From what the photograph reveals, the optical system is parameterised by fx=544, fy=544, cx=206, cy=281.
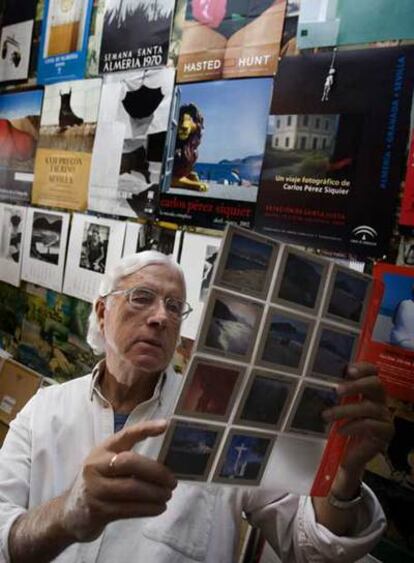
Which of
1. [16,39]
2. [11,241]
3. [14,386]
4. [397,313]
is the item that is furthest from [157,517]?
[16,39]

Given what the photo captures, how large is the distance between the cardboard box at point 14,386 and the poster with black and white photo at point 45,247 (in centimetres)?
36

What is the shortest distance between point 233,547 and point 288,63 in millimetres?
1090

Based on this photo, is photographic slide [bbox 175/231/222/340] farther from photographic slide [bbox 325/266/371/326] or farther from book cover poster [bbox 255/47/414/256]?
photographic slide [bbox 325/266/371/326]

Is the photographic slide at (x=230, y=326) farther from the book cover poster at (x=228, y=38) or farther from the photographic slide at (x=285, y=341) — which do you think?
the book cover poster at (x=228, y=38)

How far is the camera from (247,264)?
0.67m

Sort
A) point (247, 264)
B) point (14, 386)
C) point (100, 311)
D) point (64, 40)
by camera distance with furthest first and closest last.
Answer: point (14, 386), point (64, 40), point (100, 311), point (247, 264)

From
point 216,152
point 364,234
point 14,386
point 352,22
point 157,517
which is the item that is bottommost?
point 14,386

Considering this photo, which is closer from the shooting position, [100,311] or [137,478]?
[137,478]

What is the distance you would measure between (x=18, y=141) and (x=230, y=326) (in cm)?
194

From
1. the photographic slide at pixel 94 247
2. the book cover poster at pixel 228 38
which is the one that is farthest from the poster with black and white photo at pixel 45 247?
the book cover poster at pixel 228 38

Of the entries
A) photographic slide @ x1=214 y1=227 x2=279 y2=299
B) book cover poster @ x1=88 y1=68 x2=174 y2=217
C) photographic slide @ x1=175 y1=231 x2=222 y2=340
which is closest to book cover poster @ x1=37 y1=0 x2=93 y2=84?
book cover poster @ x1=88 y1=68 x2=174 y2=217

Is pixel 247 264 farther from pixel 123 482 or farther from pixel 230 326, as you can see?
pixel 123 482

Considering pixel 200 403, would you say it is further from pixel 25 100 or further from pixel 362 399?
pixel 25 100

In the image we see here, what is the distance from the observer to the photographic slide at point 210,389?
26.3 inches
